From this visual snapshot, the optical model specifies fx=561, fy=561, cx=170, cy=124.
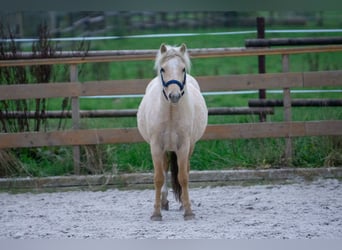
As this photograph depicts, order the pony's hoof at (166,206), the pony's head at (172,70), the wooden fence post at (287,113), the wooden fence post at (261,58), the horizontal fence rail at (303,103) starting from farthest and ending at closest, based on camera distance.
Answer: the wooden fence post at (261,58)
the horizontal fence rail at (303,103)
the wooden fence post at (287,113)
the pony's hoof at (166,206)
the pony's head at (172,70)

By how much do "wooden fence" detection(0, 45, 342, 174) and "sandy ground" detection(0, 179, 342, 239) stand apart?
1.83 ft

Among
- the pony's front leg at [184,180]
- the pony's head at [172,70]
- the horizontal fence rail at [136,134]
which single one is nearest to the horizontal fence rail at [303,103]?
the horizontal fence rail at [136,134]

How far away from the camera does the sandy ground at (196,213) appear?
11.5ft

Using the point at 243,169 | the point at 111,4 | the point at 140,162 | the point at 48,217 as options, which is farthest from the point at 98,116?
the point at 111,4

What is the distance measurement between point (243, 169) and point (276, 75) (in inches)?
39.6

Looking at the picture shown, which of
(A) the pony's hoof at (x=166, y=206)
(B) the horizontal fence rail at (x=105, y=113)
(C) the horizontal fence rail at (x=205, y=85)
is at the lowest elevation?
(A) the pony's hoof at (x=166, y=206)

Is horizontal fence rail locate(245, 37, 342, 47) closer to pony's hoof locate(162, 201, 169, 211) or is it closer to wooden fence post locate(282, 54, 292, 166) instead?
Result: wooden fence post locate(282, 54, 292, 166)

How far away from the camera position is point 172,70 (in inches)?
147

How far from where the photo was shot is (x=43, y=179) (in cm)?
559

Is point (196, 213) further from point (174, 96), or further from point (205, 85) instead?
point (205, 85)

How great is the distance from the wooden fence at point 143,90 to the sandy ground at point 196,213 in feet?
1.83

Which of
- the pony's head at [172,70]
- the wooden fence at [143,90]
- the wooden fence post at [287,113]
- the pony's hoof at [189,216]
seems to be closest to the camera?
the pony's head at [172,70]

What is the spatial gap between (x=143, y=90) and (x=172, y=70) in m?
1.98

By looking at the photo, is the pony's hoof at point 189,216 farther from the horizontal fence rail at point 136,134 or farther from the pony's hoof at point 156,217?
the horizontal fence rail at point 136,134
